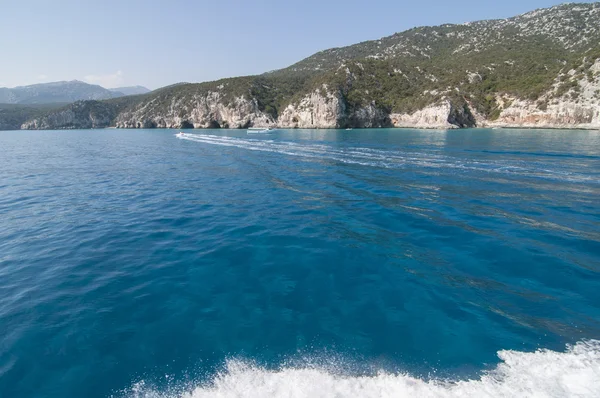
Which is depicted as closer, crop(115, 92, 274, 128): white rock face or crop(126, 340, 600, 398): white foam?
crop(126, 340, 600, 398): white foam

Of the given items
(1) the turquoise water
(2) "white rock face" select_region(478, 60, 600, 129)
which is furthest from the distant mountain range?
(1) the turquoise water

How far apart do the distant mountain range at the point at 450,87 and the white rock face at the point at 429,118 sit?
0.37 meters

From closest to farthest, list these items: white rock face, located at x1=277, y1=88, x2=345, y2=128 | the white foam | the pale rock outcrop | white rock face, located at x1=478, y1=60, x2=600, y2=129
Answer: the white foam < white rock face, located at x1=478, y1=60, x2=600, y2=129 < the pale rock outcrop < white rock face, located at x1=277, y1=88, x2=345, y2=128

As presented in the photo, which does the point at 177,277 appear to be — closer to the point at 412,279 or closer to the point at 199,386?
the point at 199,386

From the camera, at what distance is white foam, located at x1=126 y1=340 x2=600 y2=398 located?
510 centimetres

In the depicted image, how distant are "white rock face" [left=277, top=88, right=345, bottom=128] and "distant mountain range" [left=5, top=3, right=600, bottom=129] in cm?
41

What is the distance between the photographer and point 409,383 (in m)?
5.31

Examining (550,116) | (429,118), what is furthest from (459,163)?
(429,118)

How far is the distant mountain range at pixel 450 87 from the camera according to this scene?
89.2 meters

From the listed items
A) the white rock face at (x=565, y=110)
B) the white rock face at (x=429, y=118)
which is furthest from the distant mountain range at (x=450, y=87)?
the white rock face at (x=429, y=118)

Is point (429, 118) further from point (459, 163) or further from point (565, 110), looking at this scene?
point (459, 163)

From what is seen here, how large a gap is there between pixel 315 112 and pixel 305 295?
12360cm

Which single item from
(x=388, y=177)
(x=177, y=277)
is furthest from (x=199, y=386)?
(x=388, y=177)

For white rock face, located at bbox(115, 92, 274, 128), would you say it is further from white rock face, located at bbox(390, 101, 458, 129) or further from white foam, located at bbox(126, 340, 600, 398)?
white foam, located at bbox(126, 340, 600, 398)
